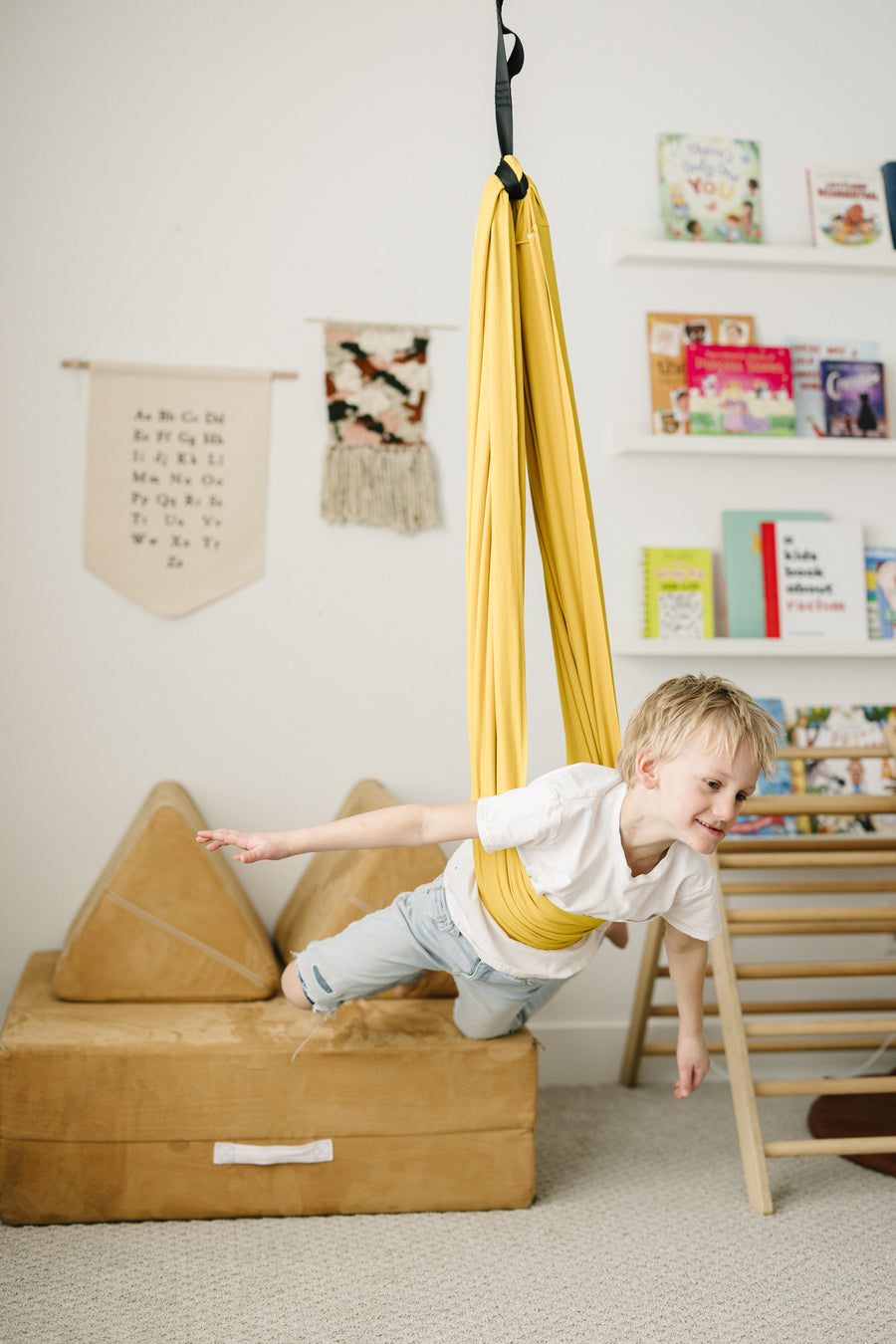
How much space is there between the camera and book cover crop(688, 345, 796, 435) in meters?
2.14

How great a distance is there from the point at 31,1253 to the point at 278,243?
71.1 inches

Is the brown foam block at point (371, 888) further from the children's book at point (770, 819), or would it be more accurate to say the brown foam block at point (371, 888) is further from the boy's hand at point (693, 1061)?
the children's book at point (770, 819)

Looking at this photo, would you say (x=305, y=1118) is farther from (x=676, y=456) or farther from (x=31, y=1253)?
(x=676, y=456)

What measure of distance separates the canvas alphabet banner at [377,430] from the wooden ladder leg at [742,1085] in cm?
101

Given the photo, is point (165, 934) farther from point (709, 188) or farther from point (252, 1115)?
point (709, 188)

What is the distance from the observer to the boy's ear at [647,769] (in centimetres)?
124

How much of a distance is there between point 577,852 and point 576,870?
22mm

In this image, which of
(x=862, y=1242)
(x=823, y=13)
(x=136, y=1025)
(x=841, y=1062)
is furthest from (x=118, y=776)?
(x=823, y=13)

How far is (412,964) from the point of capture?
1.52m

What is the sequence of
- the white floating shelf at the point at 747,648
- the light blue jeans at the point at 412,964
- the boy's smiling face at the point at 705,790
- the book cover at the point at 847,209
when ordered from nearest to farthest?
the boy's smiling face at the point at 705,790 → the light blue jeans at the point at 412,964 → the white floating shelf at the point at 747,648 → the book cover at the point at 847,209

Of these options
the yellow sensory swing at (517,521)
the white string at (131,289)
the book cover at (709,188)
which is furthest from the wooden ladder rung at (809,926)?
the white string at (131,289)

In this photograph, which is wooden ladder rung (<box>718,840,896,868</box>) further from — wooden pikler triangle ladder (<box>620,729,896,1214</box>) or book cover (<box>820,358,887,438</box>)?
book cover (<box>820,358,887,438</box>)

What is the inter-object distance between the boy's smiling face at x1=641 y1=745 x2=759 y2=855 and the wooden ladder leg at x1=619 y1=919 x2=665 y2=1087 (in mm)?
746

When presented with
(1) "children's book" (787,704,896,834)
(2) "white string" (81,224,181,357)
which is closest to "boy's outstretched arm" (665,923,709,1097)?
(1) "children's book" (787,704,896,834)
